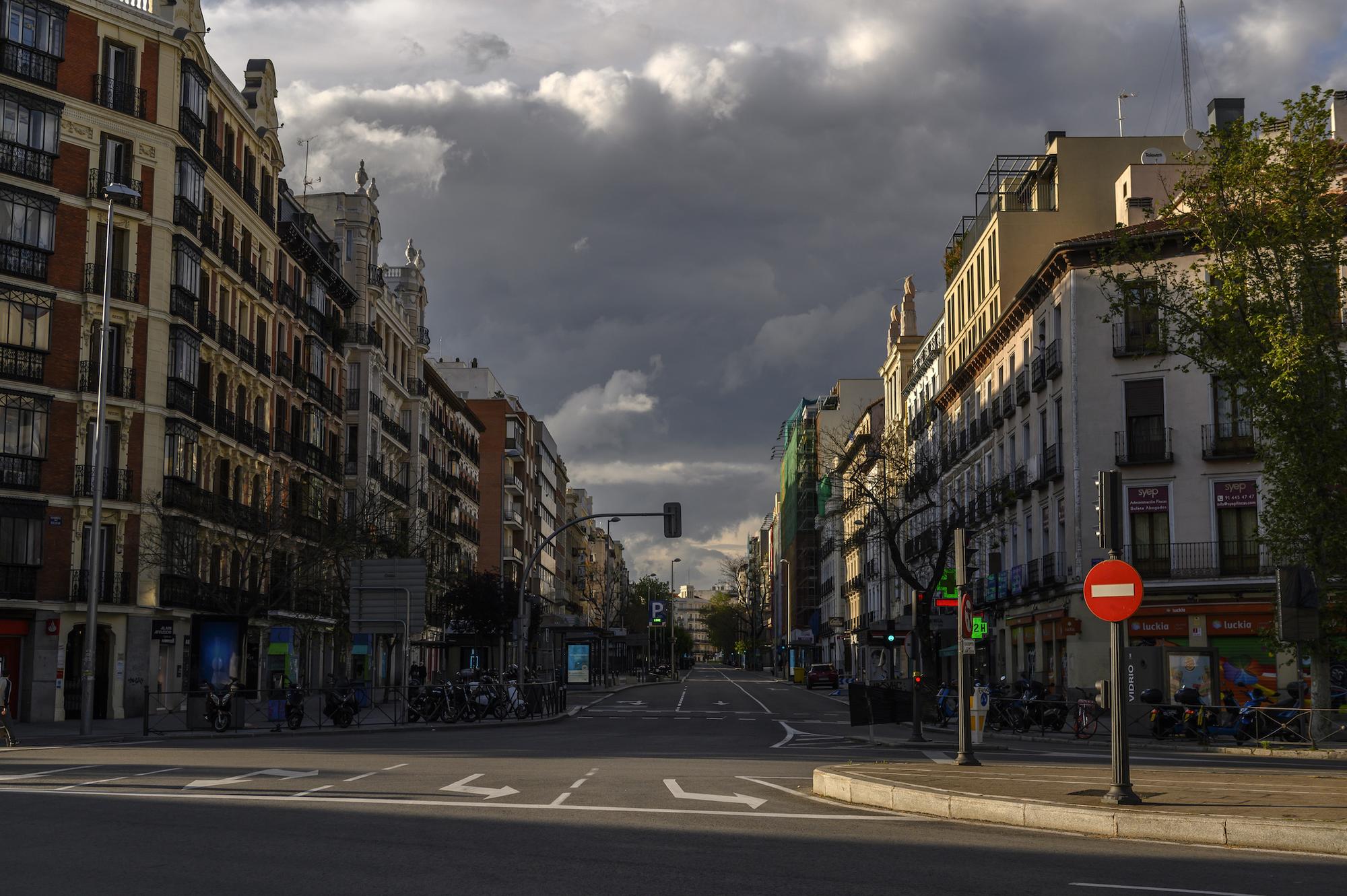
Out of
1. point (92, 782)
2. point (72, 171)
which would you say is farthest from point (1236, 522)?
point (72, 171)

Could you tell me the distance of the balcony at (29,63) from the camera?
42750 millimetres

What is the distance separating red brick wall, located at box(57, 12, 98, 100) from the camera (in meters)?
44.4

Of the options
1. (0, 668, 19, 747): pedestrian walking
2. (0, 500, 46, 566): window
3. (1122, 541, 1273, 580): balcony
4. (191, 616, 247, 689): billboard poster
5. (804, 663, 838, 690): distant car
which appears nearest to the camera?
(0, 668, 19, 747): pedestrian walking

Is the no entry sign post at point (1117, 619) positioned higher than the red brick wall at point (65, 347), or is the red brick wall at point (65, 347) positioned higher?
A: the red brick wall at point (65, 347)

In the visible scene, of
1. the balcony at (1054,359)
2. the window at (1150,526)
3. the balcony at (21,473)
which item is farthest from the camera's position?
the balcony at (1054,359)

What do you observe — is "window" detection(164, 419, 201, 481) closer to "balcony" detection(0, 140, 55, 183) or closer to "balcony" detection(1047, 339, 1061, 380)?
"balcony" detection(0, 140, 55, 183)

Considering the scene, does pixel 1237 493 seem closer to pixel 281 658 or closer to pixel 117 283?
pixel 281 658

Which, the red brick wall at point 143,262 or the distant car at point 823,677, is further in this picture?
the distant car at point 823,677

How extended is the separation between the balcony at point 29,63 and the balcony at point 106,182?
2899mm

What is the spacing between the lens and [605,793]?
55.8ft

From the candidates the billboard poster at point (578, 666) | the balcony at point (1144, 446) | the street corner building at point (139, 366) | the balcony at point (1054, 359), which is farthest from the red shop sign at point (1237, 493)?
the billboard poster at point (578, 666)

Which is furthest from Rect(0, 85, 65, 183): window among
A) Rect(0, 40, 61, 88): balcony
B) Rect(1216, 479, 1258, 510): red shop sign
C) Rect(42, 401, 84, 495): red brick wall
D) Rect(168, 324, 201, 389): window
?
Rect(1216, 479, 1258, 510): red shop sign

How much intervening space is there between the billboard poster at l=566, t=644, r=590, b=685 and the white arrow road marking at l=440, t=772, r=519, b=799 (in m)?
57.6

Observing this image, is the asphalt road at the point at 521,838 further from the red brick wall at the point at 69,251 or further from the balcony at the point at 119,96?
the balcony at the point at 119,96
